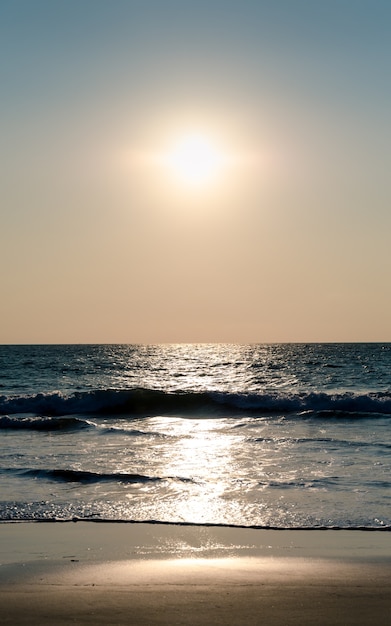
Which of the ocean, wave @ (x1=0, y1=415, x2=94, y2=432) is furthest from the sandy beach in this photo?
wave @ (x1=0, y1=415, x2=94, y2=432)

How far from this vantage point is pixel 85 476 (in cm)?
1548

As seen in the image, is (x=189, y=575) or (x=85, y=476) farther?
(x=85, y=476)

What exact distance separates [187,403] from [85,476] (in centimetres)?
2354

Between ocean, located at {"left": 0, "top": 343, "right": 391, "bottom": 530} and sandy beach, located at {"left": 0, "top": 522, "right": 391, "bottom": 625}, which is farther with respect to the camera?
ocean, located at {"left": 0, "top": 343, "right": 391, "bottom": 530}

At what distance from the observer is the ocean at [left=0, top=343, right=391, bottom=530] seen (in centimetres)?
1238

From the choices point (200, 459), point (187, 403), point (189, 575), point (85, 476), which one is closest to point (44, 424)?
point (200, 459)

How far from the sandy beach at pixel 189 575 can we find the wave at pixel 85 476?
366cm

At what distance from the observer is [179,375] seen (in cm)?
6756

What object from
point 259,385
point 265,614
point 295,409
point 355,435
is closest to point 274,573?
point 265,614

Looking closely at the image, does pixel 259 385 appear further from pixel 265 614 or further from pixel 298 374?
pixel 265 614

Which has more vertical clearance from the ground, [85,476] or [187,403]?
[187,403]

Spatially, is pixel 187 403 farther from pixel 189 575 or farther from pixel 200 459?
pixel 189 575

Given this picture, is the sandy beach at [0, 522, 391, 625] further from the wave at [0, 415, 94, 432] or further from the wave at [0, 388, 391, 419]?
the wave at [0, 388, 391, 419]

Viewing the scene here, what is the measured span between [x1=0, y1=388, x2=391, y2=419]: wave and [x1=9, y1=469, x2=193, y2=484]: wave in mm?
19262
